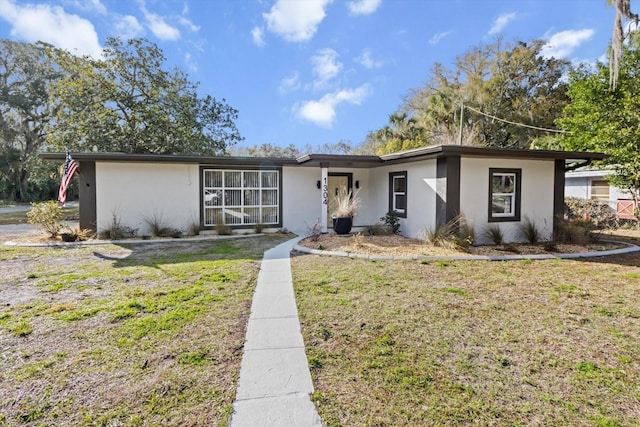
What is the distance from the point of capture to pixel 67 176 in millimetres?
8930

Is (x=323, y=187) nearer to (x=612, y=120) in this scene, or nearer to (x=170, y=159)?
(x=170, y=159)

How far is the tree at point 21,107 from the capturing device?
2659cm

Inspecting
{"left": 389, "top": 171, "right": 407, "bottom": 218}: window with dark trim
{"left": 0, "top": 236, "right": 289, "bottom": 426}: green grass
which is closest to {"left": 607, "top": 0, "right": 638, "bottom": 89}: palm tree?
{"left": 389, "top": 171, "right": 407, "bottom": 218}: window with dark trim

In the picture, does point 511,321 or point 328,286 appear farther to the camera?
point 328,286

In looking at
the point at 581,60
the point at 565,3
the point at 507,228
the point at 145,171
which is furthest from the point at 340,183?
the point at 581,60

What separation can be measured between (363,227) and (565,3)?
10.9 meters

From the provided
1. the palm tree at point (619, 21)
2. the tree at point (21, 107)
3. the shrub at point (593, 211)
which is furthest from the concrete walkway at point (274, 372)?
the tree at point (21, 107)

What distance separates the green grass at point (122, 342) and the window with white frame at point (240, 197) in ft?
16.1

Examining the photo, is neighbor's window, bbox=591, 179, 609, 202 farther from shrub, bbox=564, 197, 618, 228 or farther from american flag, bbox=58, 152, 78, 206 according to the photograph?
american flag, bbox=58, 152, 78, 206

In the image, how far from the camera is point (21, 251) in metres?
8.00

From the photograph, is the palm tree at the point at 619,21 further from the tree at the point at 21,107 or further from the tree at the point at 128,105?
the tree at the point at 21,107

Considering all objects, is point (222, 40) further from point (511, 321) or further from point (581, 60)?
point (581, 60)

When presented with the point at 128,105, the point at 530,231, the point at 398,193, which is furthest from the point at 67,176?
the point at 530,231

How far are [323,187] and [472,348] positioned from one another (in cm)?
775
